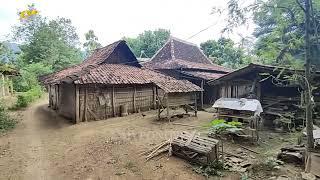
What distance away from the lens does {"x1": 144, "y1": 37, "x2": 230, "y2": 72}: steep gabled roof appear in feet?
76.4

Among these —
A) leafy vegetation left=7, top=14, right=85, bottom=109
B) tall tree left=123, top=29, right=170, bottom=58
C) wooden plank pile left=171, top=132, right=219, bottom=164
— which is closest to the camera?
wooden plank pile left=171, top=132, right=219, bottom=164

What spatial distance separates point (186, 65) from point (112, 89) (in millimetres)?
9456

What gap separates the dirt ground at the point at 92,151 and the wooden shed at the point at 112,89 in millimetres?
1276

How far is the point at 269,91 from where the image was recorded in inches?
591

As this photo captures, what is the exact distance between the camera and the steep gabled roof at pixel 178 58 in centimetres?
2330

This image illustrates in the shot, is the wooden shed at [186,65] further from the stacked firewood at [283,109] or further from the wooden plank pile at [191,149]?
the wooden plank pile at [191,149]

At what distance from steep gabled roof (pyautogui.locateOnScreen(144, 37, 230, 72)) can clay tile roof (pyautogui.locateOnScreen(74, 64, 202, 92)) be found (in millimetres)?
4345

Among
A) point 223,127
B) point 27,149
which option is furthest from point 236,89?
point 27,149

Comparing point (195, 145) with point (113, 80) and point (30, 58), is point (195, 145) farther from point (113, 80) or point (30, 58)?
point (30, 58)

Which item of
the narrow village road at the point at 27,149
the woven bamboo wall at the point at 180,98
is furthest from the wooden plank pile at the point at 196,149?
the woven bamboo wall at the point at 180,98

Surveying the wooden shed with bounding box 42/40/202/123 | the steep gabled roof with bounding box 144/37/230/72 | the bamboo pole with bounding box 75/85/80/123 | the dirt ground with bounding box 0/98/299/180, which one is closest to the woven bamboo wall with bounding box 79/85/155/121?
the wooden shed with bounding box 42/40/202/123

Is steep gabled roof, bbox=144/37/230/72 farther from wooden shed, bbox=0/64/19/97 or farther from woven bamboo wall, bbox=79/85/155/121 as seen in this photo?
wooden shed, bbox=0/64/19/97

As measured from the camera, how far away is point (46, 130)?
12602 millimetres

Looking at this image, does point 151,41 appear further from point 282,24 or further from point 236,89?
point 282,24
